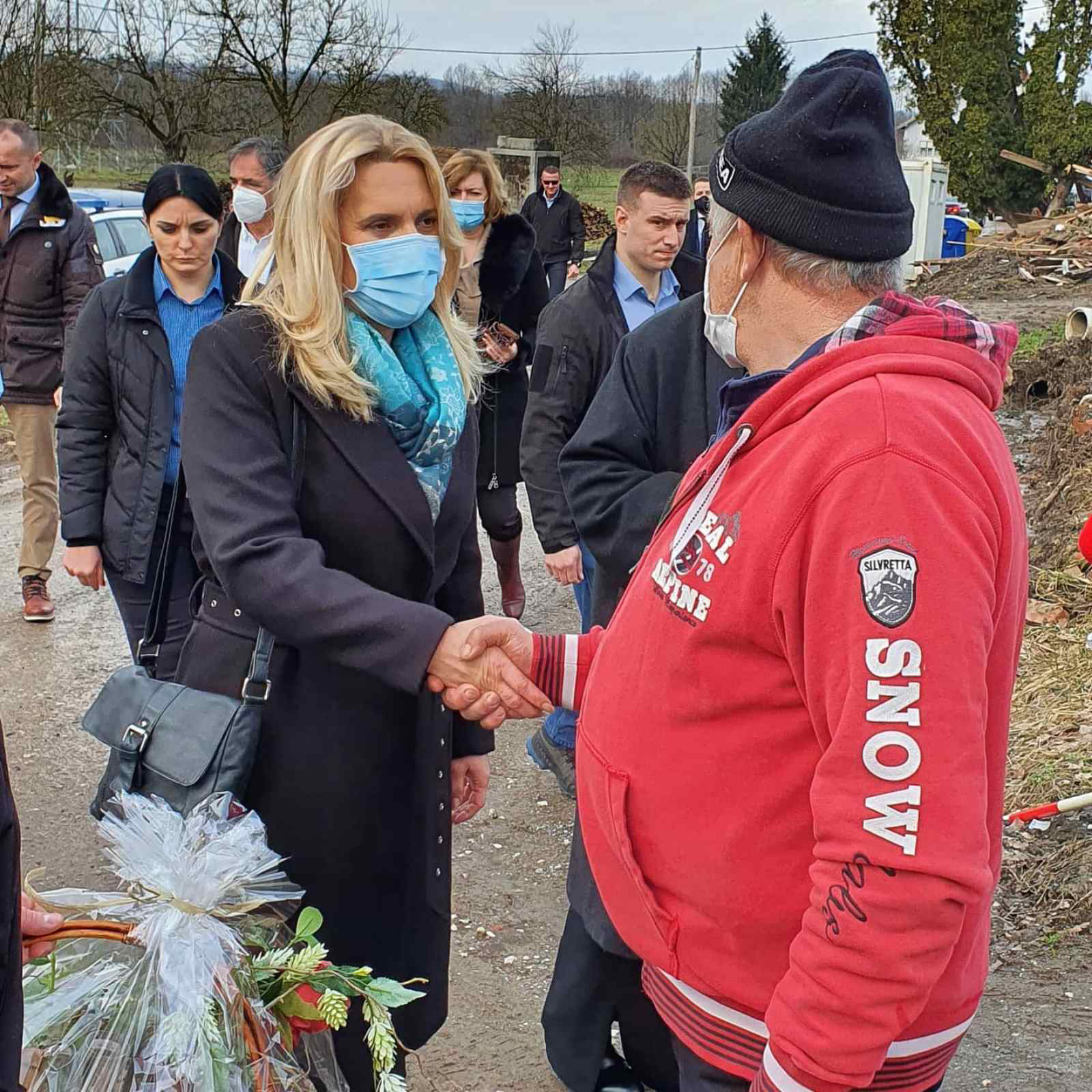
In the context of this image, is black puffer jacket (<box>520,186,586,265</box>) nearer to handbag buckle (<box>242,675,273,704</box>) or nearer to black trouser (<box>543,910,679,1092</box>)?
black trouser (<box>543,910,679,1092</box>)

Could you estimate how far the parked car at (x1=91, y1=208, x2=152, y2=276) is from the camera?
1208 centimetres

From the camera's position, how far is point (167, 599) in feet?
8.96

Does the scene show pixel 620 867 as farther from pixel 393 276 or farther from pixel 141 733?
pixel 393 276

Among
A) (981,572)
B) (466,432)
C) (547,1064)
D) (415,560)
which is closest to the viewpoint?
(981,572)

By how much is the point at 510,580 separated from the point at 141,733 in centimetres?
412

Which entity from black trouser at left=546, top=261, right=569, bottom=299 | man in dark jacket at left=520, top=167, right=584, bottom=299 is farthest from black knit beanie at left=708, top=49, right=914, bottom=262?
black trouser at left=546, top=261, right=569, bottom=299

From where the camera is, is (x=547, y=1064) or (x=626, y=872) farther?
(x=547, y=1064)

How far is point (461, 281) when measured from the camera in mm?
5859

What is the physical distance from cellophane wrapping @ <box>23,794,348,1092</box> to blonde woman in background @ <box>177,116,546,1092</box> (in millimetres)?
345

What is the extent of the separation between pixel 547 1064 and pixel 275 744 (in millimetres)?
1388

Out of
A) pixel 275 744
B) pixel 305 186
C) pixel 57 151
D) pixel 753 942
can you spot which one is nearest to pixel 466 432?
pixel 305 186

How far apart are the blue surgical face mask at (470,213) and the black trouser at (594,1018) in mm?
3688

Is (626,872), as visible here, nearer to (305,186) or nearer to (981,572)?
(981,572)

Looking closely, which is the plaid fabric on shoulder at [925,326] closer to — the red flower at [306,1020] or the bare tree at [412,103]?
the red flower at [306,1020]
